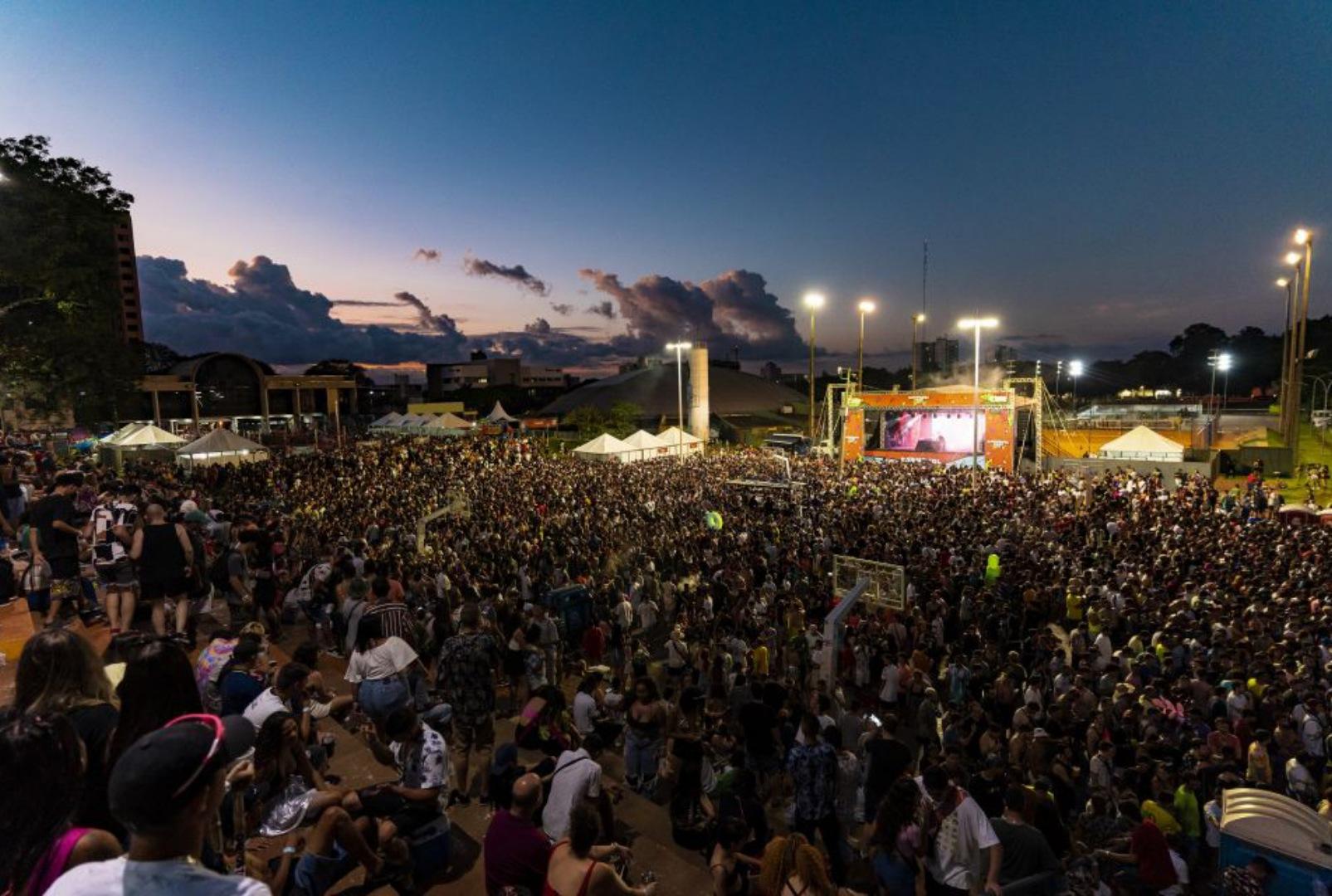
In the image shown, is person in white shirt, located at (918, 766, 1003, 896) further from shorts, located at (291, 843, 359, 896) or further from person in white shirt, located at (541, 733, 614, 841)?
shorts, located at (291, 843, 359, 896)

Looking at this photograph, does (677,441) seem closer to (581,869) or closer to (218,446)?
(218,446)

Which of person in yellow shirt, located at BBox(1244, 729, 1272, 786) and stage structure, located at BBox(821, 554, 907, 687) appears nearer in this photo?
person in yellow shirt, located at BBox(1244, 729, 1272, 786)

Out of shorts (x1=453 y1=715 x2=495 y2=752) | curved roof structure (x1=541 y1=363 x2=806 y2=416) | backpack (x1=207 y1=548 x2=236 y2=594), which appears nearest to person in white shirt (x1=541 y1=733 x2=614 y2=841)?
shorts (x1=453 y1=715 x2=495 y2=752)

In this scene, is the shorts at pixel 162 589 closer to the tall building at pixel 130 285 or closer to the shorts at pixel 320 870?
the shorts at pixel 320 870

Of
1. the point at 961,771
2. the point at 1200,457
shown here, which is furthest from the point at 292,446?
the point at 1200,457

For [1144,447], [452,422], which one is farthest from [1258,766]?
[452,422]

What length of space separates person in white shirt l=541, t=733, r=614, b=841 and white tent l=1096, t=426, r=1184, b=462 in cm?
2790

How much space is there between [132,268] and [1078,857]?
422ft

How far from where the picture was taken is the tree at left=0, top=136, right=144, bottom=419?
539 inches

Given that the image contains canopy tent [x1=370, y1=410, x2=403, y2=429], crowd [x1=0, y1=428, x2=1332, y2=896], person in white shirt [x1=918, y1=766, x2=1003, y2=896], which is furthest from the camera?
canopy tent [x1=370, y1=410, x2=403, y2=429]

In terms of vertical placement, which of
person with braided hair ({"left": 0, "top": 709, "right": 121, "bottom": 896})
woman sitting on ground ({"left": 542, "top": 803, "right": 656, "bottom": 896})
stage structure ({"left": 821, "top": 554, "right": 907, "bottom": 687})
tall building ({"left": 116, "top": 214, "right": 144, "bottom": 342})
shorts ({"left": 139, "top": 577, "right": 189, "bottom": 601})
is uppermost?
tall building ({"left": 116, "top": 214, "right": 144, "bottom": 342})

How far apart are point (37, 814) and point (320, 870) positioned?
70.3 inches

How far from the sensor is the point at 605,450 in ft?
98.0

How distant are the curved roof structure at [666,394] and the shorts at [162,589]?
64.1 metres
